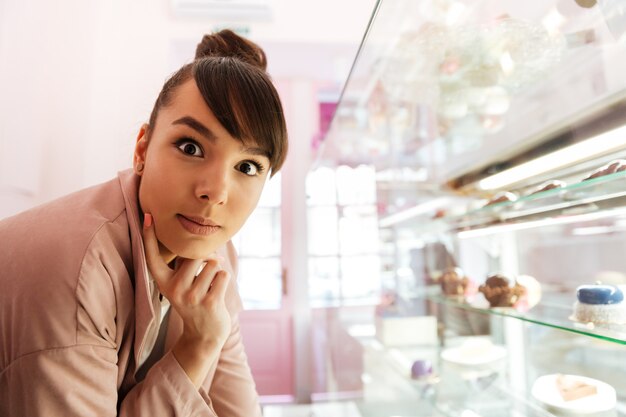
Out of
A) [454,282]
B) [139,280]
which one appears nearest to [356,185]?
[454,282]

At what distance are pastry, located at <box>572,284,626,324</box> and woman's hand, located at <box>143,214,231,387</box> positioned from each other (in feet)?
2.49

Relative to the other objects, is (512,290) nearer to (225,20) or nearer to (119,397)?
(119,397)

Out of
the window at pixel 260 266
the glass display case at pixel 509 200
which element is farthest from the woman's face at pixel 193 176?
the window at pixel 260 266

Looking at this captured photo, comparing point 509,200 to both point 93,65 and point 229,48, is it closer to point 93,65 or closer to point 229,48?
point 229,48

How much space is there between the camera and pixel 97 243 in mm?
673

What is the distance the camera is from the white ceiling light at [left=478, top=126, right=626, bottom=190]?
2.68 feet

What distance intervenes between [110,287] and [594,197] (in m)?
1.00

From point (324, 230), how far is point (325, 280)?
1.00 ft

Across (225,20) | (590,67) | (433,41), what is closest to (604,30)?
(590,67)

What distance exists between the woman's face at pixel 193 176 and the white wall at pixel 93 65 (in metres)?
0.87

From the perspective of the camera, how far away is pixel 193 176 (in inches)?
29.2

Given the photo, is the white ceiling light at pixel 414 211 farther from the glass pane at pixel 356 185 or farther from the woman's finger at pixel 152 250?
the woman's finger at pixel 152 250

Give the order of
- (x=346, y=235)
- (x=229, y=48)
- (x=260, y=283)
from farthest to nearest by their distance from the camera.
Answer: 1. (x=260, y=283)
2. (x=346, y=235)
3. (x=229, y=48)

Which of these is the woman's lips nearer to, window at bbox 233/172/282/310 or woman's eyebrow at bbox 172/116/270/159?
woman's eyebrow at bbox 172/116/270/159
